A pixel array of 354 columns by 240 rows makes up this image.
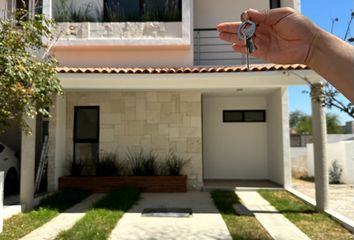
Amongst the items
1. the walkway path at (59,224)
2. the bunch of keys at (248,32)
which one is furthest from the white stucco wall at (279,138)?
the bunch of keys at (248,32)

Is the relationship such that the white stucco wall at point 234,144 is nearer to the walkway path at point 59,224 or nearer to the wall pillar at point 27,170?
the walkway path at point 59,224

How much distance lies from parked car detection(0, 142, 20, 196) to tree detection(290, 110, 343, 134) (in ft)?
99.0

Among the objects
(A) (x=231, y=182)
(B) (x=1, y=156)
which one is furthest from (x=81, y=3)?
(A) (x=231, y=182)

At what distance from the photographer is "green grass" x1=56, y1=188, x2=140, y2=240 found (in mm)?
6743

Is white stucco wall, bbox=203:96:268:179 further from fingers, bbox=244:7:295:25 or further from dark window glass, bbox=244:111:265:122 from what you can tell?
fingers, bbox=244:7:295:25

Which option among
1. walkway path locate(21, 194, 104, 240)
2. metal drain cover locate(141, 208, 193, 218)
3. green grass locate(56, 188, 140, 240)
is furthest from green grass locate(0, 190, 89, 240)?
metal drain cover locate(141, 208, 193, 218)

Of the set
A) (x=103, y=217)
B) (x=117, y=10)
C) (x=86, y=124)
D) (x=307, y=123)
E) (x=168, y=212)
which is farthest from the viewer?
(x=307, y=123)

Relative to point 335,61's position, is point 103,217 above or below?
below

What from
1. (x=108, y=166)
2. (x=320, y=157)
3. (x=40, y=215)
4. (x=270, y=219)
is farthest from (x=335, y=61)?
(x=108, y=166)

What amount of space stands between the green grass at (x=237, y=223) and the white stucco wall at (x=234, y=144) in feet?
12.2

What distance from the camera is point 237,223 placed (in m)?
7.83

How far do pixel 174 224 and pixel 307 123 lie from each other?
43139mm

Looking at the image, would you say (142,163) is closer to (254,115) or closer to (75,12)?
(254,115)

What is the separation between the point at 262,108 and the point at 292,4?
3.99 m
